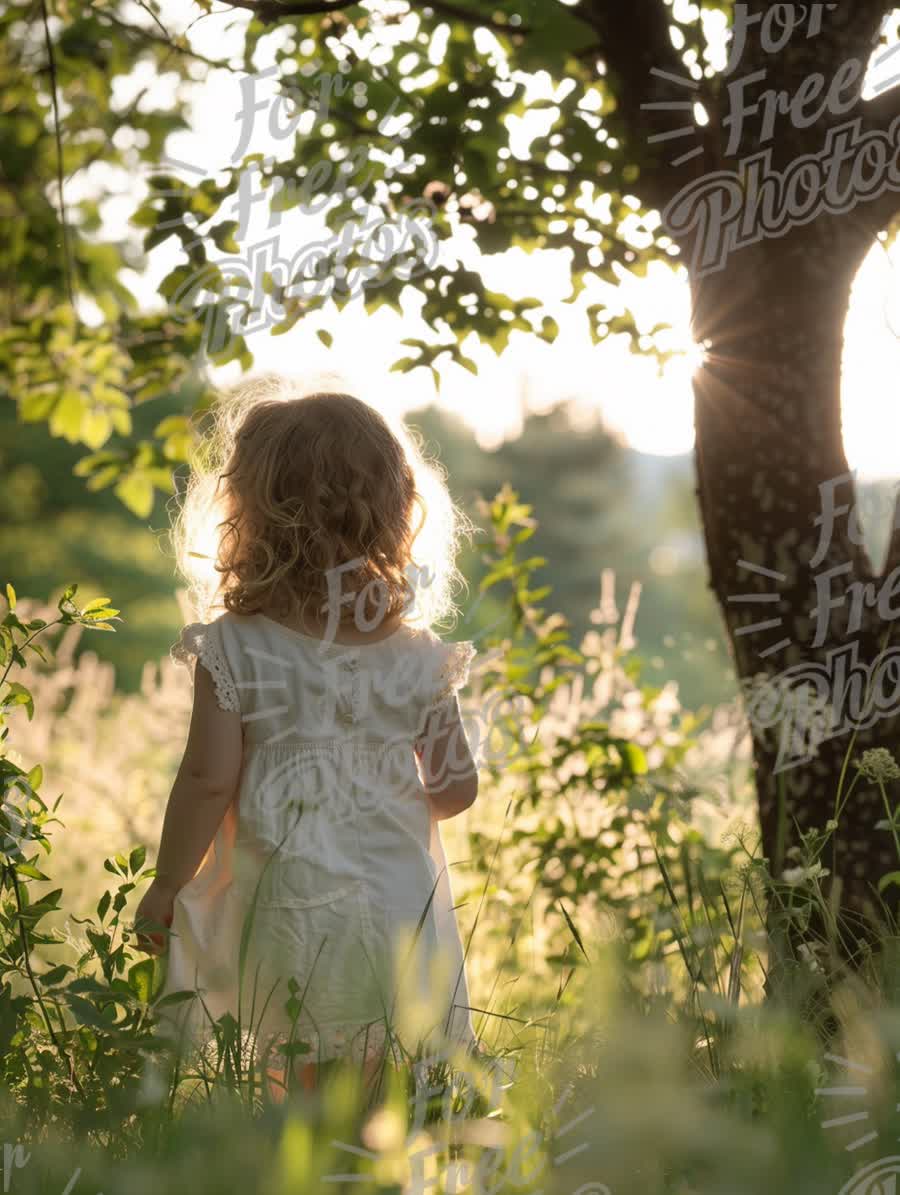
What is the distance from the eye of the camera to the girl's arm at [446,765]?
261cm

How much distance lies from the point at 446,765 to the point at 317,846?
350 mm

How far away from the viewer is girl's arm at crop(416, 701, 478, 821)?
261 cm

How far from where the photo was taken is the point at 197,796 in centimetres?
241

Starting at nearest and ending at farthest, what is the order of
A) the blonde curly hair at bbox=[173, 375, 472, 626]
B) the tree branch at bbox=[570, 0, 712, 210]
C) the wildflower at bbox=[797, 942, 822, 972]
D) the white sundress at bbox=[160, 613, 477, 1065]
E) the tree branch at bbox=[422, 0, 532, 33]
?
the wildflower at bbox=[797, 942, 822, 972], the white sundress at bbox=[160, 613, 477, 1065], the blonde curly hair at bbox=[173, 375, 472, 626], the tree branch at bbox=[422, 0, 532, 33], the tree branch at bbox=[570, 0, 712, 210]

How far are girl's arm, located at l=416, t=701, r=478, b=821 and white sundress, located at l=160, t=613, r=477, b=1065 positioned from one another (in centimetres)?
4

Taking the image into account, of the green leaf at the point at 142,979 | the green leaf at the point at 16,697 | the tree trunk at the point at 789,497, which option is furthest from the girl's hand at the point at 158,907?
the tree trunk at the point at 789,497

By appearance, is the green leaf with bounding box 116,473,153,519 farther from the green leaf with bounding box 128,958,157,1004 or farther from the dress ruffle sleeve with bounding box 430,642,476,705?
the green leaf with bounding box 128,958,157,1004

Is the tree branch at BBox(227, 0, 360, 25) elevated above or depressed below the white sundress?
above

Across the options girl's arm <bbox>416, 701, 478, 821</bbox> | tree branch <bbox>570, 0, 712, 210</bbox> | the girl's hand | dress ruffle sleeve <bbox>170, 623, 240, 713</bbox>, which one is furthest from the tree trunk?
the girl's hand

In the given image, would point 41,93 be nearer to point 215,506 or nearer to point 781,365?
point 215,506

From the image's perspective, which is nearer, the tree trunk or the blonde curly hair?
the blonde curly hair

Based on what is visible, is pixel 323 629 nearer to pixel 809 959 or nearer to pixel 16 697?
pixel 16 697

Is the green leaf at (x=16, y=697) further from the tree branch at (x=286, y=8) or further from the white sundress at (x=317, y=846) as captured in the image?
the tree branch at (x=286, y=8)

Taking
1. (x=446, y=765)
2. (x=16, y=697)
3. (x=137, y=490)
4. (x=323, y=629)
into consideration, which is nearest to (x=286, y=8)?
(x=323, y=629)
